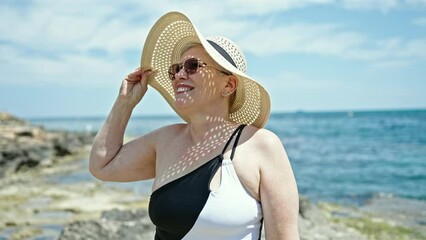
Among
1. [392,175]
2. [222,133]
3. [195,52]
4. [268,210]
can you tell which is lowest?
[392,175]

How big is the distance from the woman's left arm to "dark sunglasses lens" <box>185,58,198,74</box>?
1.94ft

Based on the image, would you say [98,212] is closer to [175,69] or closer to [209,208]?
[175,69]

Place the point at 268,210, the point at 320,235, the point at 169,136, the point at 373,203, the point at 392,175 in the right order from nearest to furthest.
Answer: the point at 268,210 < the point at 169,136 < the point at 320,235 < the point at 373,203 < the point at 392,175

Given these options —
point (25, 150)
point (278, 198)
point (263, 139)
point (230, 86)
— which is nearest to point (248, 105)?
point (230, 86)

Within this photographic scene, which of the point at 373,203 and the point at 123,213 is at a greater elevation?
the point at 123,213

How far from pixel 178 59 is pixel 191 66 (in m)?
0.52

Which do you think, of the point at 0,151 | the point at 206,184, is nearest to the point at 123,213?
the point at 206,184

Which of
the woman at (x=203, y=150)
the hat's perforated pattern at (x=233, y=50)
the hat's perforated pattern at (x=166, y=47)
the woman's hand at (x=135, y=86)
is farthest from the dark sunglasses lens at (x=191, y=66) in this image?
the woman's hand at (x=135, y=86)

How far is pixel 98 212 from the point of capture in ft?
35.9

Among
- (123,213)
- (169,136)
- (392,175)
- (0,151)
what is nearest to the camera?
(169,136)

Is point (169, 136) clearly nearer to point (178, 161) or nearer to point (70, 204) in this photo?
point (178, 161)

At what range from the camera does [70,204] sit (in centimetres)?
1191

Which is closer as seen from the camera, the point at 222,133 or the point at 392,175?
the point at 222,133

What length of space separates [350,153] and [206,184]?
35.1 meters
